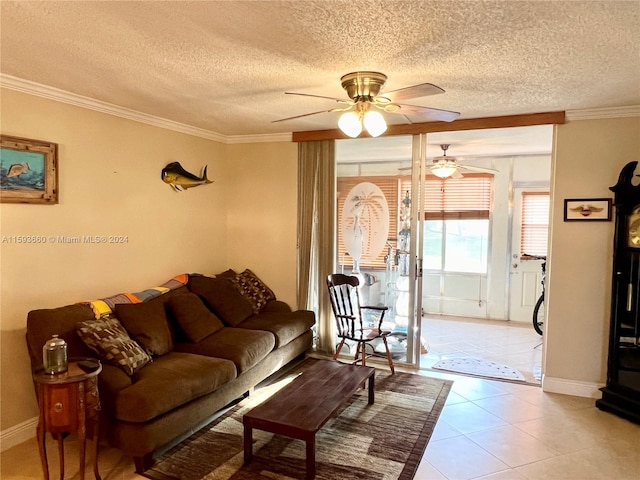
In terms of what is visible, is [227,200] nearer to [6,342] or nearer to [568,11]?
[6,342]

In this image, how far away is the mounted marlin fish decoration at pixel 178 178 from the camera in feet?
13.9

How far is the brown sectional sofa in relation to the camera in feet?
8.38

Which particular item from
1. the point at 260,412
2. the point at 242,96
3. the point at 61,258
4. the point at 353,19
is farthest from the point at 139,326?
the point at 353,19

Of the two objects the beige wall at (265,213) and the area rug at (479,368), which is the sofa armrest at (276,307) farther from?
the area rug at (479,368)

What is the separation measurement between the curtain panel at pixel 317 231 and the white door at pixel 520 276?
10.8ft

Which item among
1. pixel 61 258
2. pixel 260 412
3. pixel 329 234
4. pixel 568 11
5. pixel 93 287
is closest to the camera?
pixel 568 11

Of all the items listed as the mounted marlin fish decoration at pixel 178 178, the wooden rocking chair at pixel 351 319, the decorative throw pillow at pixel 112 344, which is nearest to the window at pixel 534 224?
the wooden rocking chair at pixel 351 319

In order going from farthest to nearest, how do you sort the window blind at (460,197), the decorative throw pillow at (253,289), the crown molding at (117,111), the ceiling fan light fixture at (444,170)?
the window blind at (460,197) → the ceiling fan light fixture at (444,170) → the decorative throw pillow at (253,289) → the crown molding at (117,111)

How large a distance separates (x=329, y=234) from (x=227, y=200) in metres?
1.39

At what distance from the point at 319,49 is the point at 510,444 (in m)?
2.90

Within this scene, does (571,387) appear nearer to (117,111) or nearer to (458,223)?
(458,223)

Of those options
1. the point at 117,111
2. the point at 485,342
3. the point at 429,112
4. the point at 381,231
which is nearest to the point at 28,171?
the point at 117,111

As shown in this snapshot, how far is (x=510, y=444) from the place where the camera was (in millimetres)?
2939

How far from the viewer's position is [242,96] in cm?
329
